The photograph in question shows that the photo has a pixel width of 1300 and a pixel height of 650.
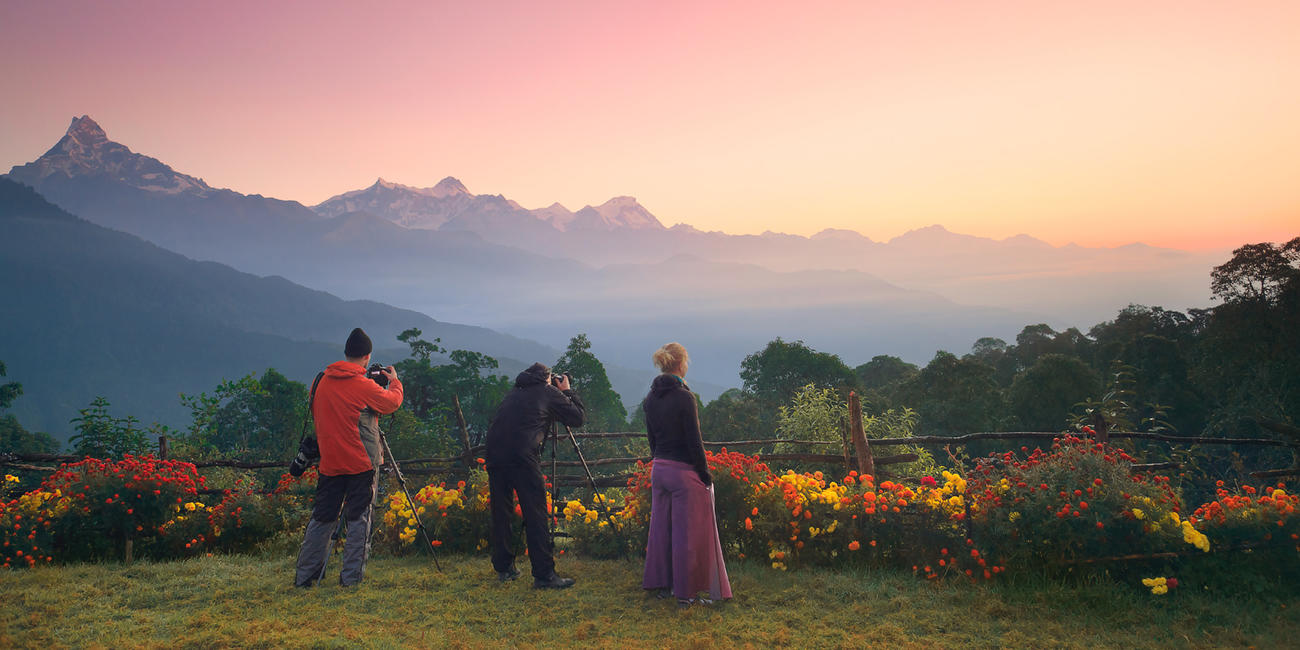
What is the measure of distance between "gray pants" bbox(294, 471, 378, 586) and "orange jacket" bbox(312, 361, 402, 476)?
0.50 feet

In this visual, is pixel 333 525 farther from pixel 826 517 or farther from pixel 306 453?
pixel 826 517

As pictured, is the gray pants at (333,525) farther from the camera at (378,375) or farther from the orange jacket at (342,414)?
the camera at (378,375)

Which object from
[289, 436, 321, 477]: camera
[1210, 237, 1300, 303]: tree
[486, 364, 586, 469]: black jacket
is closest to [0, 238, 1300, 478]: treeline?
[1210, 237, 1300, 303]: tree

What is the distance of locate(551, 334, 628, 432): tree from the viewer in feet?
156

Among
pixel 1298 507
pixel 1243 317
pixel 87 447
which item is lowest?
pixel 87 447

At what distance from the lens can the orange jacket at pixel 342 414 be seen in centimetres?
597

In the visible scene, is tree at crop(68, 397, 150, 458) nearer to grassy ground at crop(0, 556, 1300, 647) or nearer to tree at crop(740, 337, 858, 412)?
grassy ground at crop(0, 556, 1300, 647)

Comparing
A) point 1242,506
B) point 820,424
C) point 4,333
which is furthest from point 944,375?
point 4,333

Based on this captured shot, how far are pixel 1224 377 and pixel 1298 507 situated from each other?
2562 centimetres

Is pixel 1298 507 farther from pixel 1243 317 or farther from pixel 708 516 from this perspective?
pixel 1243 317

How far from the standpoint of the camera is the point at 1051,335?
147ft

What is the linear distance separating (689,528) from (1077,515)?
319cm

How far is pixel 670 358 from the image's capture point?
18.3ft

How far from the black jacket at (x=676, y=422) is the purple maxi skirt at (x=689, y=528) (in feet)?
0.29
